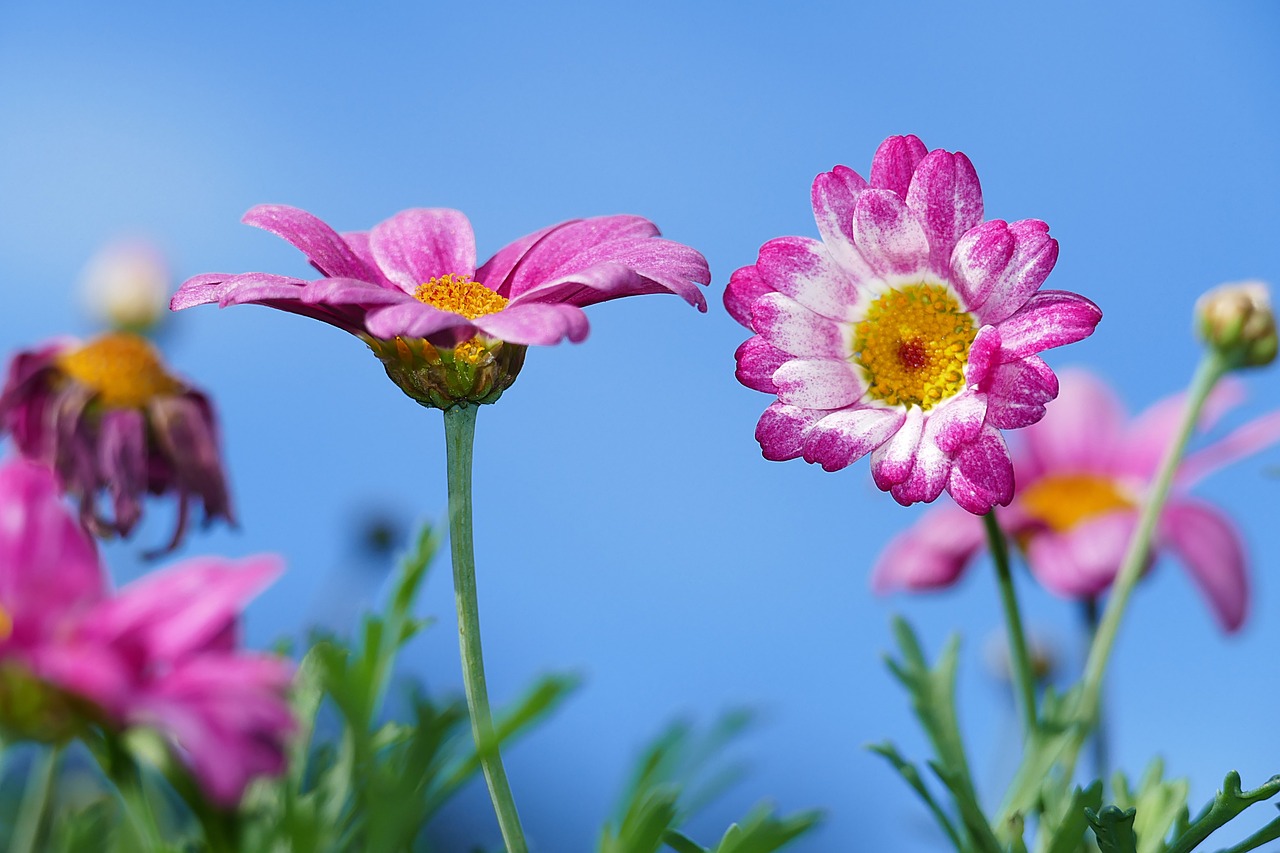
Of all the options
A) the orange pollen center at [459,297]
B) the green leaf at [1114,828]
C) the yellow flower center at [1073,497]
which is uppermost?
the orange pollen center at [459,297]

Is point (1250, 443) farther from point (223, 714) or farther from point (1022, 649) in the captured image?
point (223, 714)

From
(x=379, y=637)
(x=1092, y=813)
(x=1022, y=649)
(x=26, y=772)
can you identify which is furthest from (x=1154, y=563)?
(x=26, y=772)

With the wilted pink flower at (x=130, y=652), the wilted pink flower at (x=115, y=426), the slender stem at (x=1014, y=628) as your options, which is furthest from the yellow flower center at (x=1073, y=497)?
the wilted pink flower at (x=130, y=652)

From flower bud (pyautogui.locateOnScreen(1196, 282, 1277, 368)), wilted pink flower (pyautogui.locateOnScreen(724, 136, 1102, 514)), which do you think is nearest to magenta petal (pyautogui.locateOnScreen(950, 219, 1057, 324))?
wilted pink flower (pyautogui.locateOnScreen(724, 136, 1102, 514))

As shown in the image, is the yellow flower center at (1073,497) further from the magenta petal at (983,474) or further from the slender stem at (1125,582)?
the magenta petal at (983,474)

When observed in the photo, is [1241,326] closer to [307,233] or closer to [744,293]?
[744,293]
